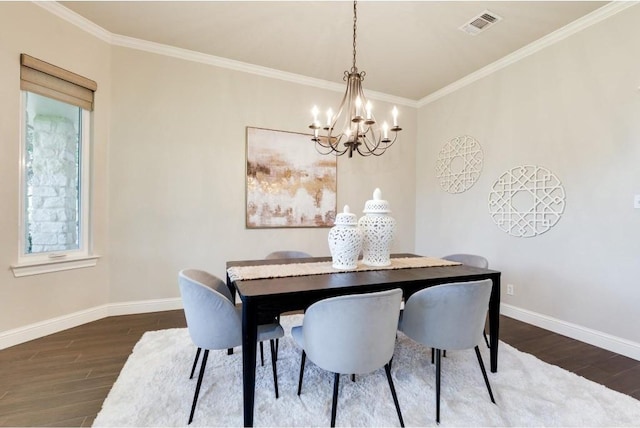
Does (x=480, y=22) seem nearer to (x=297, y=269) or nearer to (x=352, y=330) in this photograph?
(x=297, y=269)

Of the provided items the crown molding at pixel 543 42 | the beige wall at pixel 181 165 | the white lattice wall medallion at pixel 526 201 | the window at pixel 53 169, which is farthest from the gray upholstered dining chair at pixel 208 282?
the crown molding at pixel 543 42

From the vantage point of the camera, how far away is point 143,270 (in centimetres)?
312

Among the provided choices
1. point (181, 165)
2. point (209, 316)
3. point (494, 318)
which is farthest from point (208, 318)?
point (181, 165)

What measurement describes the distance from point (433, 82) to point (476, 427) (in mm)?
3681

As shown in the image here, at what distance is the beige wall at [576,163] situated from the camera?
7.70 feet

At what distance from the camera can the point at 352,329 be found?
4.46ft

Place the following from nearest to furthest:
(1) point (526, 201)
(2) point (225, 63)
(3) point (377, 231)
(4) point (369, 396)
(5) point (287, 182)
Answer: (4) point (369, 396) → (3) point (377, 231) → (1) point (526, 201) → (2) point (225, 63) → (5) point (287, 182)

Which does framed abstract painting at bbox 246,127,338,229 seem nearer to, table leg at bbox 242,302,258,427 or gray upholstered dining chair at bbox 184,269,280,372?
gray upholstered dining chair at bbox 184,269,280,372

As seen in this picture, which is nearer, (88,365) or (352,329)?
(352,329)

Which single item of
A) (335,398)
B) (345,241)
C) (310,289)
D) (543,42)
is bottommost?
(335,398)

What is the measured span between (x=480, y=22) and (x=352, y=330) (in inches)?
111

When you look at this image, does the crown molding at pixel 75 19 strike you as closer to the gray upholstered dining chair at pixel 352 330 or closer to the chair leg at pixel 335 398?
the gray upholstered dining chair at pixel 352 330

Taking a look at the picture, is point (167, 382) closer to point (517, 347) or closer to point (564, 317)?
point (517, 347)

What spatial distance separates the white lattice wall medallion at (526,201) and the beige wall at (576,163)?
0.22ft
